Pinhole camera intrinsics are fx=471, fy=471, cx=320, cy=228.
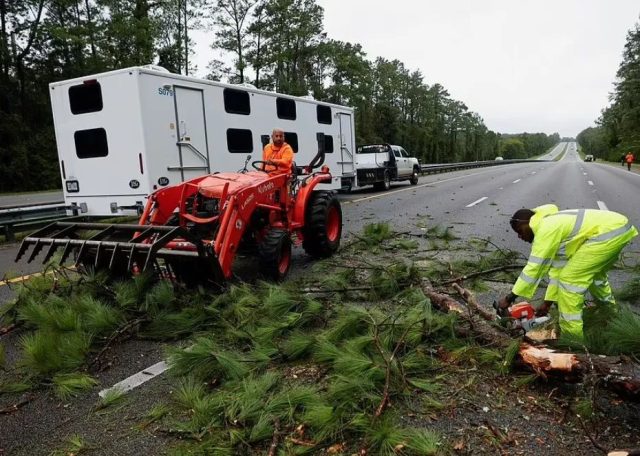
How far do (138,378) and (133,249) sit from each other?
127 cm

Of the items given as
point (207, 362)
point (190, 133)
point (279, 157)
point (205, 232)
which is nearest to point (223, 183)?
point (205, 232)

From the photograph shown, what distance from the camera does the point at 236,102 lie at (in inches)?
422

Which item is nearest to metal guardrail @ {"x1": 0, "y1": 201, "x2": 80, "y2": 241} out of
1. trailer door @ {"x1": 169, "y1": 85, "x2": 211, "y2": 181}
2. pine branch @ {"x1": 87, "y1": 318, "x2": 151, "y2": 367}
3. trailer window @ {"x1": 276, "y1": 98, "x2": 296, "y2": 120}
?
trailer door @ {"x1": 169, "y1": 85, "x2": 211, "y2": 181}

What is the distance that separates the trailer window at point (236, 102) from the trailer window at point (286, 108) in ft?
4.59

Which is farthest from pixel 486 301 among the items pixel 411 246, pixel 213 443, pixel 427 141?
pixel 427 141

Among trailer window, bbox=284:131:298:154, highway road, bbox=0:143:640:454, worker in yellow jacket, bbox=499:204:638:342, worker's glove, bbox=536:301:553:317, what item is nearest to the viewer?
highway road, bbox=0:143:640:454

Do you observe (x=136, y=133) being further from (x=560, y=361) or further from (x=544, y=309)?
(x=560, y=361)

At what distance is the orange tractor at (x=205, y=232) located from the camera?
442cm

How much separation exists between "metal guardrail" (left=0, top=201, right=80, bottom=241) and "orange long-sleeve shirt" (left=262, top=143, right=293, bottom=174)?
15.8 feet

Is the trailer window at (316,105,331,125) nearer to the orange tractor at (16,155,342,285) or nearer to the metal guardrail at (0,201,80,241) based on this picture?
the metal guardrail at (0,201,80,241)

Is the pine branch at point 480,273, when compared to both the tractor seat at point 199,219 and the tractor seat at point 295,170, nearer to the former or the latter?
the tractor seat at point 199,219

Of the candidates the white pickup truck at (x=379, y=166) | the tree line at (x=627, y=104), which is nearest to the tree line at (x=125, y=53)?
the white pickup truck at (x=379, y=166)

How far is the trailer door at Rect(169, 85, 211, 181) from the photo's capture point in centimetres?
920

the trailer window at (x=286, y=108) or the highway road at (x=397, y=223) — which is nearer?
the highway road at (x=397, y=223)
